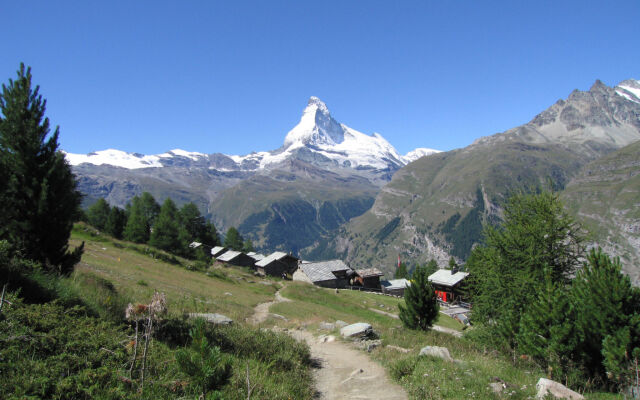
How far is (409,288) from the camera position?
74.8ft

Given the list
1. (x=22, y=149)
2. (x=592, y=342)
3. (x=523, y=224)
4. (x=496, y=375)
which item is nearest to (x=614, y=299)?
(x=592, y=342)

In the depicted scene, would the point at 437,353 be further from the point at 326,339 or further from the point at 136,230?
the point at 136,230

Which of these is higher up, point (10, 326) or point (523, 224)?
point (523, 224)

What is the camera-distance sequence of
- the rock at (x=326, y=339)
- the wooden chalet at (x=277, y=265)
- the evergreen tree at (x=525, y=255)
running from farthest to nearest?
1. the wooden chalet at (x=277, y=265)
2. the evergreen tree at (x=525, y=255)
3. the rock at (x=326, y=339)

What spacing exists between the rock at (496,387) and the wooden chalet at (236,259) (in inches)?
3284

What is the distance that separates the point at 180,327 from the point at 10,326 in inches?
179

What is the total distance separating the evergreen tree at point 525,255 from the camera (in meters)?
22.2

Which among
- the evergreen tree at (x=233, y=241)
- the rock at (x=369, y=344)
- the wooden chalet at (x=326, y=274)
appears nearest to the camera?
the rock at (x=369, y=344)

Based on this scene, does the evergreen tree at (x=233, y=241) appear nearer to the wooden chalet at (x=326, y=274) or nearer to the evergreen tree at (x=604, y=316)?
the wooden chalet at (x=326, y=274)

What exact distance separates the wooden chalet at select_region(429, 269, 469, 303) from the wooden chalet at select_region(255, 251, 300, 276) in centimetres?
3684

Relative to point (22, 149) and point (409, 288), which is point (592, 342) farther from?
point (22, 149)

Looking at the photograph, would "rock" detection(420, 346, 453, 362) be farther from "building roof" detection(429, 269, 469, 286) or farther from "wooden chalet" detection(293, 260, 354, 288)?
"building roof" detection(429, 269, 469, 286)

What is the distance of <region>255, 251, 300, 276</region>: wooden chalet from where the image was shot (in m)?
86.2

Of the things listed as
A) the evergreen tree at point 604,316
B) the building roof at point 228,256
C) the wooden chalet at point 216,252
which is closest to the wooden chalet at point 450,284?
the building roof at point 228,256
